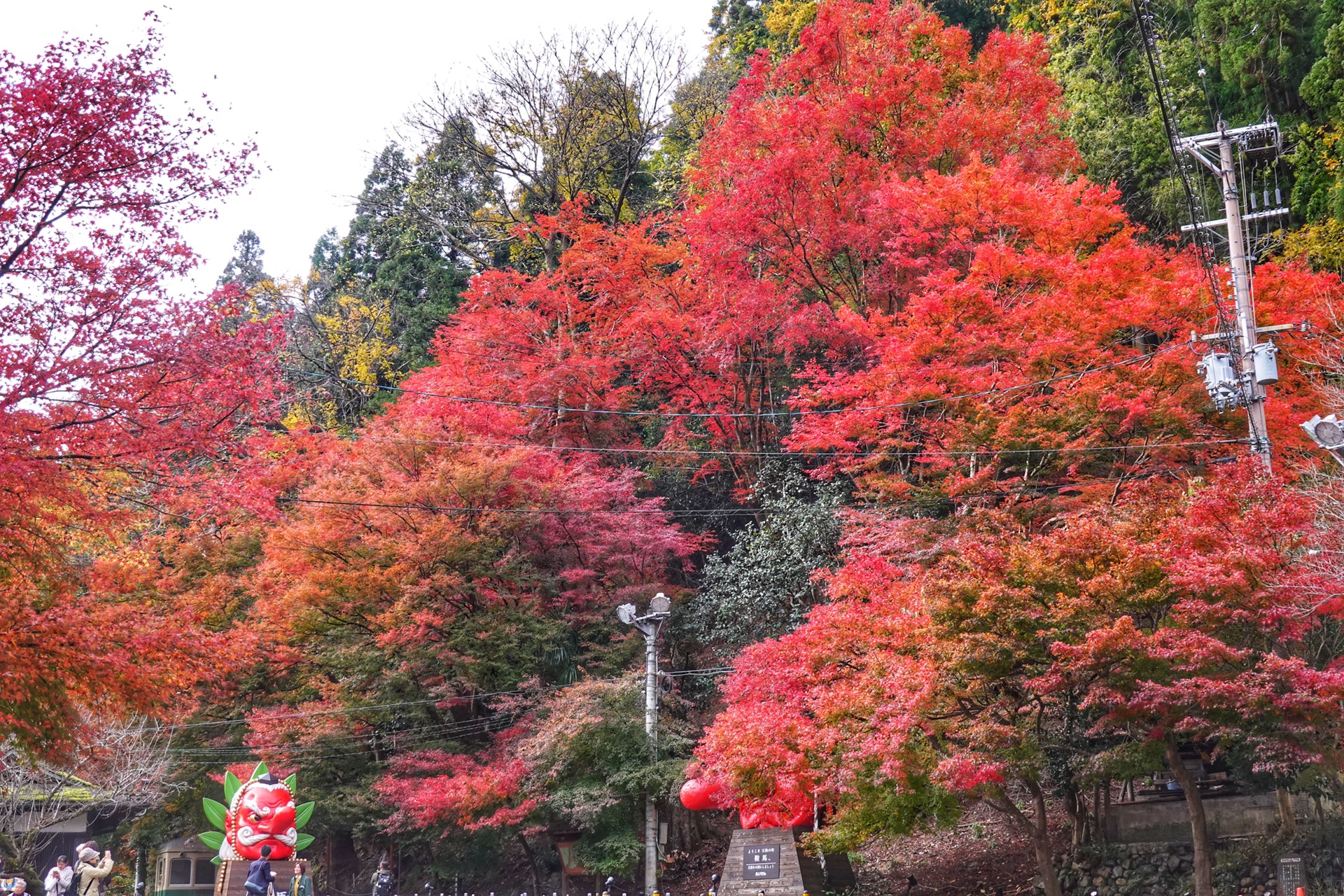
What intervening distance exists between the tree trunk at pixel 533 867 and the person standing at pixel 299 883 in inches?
181

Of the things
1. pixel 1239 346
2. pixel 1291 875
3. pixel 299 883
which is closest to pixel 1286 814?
pixel 1291 875

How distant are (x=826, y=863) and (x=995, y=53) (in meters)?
18.4

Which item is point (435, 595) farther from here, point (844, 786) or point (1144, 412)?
point (1144, 412)

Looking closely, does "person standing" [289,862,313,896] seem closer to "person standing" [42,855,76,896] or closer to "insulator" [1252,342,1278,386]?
"person standing" [42,855,76,896]

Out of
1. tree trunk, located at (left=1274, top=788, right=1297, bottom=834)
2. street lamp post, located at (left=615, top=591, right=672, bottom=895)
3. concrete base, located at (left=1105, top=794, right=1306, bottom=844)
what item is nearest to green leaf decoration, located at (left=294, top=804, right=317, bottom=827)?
street lamp post, located at (left=615, top=591, right=672, bottom=895)

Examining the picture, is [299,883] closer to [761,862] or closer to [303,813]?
[303,813]

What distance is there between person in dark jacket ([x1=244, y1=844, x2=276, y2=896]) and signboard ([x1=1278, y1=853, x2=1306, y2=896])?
40.2 feet

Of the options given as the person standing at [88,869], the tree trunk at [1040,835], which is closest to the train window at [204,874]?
the person standing at [88,869]

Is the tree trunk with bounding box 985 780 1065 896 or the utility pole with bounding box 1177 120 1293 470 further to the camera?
the utility pole with bounding box 1177 120 1293 470

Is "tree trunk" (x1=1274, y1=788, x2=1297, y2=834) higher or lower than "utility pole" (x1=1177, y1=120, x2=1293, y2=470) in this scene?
lower

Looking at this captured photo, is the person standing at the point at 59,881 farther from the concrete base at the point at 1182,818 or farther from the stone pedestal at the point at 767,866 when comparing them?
the concrete base at the point at 1182,818

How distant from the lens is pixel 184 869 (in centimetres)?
2597

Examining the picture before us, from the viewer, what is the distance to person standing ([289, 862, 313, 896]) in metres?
15.6

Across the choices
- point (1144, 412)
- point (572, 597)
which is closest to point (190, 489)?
point (572, 597)
